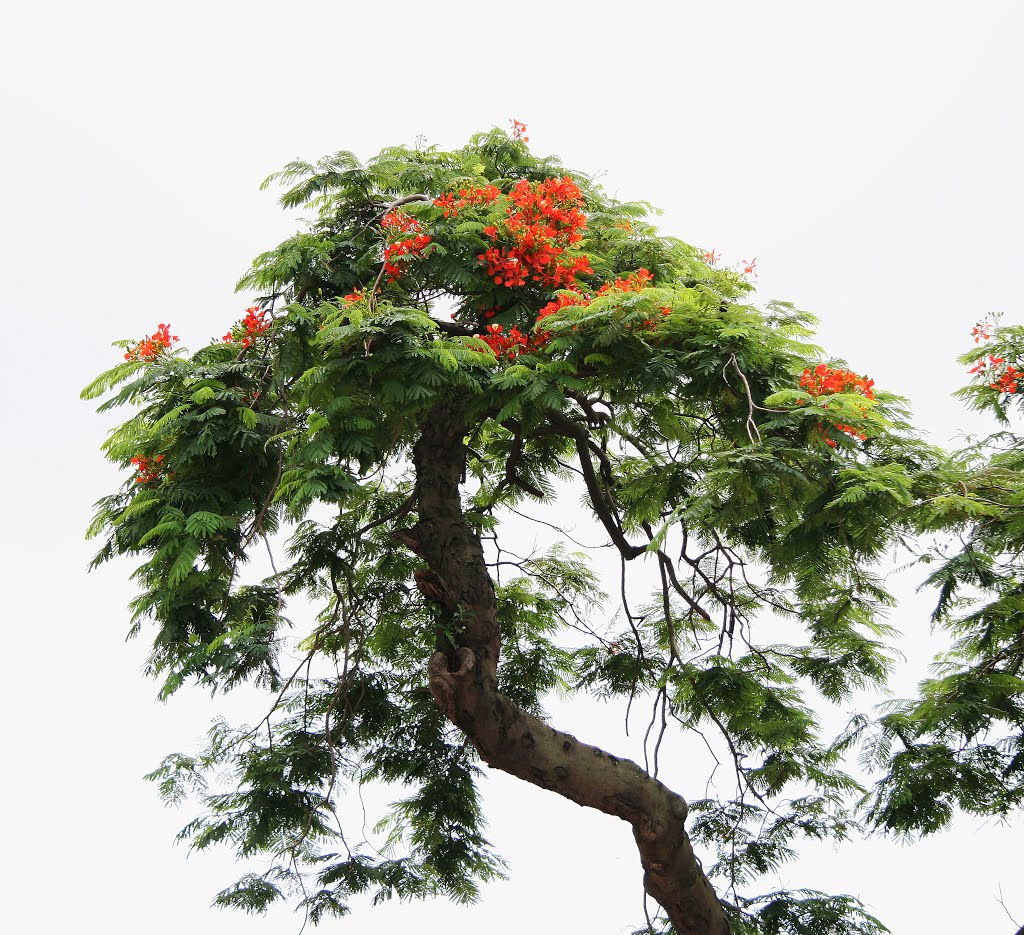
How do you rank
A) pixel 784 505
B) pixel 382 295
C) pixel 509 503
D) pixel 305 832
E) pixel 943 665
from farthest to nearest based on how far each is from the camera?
1. pixel 509 503
2. pixel 943 665
3. pixel 305 832
4. pixel 382 295
5. pixel 784 505

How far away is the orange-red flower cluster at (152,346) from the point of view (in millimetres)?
4797

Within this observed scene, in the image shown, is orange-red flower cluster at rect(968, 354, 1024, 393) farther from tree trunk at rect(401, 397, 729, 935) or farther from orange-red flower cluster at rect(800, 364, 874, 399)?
tree trunk at rect(401, 397, 729, 935)

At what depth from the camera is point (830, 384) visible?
13.1 feet

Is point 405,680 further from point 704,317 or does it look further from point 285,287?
point 704,317

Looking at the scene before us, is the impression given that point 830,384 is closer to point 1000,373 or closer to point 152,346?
point 1000,373

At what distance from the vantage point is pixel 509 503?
22.3ft

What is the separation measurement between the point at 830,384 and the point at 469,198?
1.87 meters

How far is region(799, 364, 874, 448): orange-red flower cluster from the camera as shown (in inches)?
152

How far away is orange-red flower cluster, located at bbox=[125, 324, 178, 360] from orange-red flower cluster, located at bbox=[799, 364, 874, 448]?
2754 millimetres

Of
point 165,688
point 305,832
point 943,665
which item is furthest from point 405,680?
point 943,665

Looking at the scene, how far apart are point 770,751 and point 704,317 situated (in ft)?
9.43

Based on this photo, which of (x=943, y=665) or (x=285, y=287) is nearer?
(x=285, y=287)

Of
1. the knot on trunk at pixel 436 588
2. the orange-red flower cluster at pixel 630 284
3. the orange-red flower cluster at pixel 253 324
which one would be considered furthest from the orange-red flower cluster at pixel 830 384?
the orange-red flower cluster at pixel 253 324

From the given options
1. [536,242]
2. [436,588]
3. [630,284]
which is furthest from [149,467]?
[630,284]
